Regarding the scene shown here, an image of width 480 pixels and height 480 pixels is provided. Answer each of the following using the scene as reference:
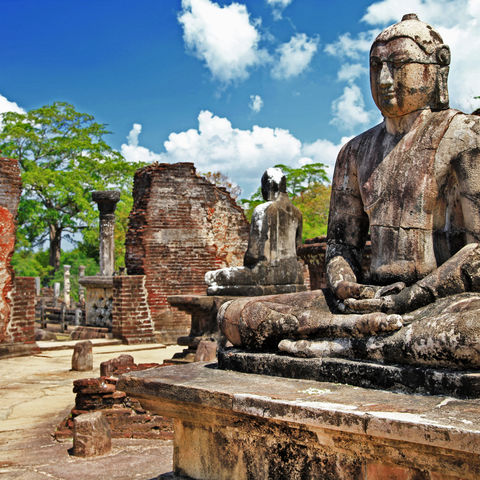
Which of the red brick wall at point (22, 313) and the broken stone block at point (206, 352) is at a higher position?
the red brick wall at point (22, 313)

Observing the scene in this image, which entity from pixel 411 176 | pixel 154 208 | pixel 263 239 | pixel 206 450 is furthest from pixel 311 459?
pixel 154 208

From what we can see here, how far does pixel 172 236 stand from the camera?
12.6 metres

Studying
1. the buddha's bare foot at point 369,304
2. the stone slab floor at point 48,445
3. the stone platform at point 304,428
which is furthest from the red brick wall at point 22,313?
the buddha's bare foot at point 369,304

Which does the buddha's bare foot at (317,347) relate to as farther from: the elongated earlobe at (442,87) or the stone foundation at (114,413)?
the stone foundation at (114,413)

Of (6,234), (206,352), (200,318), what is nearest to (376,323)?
(206,352)

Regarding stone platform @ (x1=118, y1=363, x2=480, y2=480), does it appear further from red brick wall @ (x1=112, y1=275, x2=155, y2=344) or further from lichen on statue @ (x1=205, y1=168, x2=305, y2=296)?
red brick wall @ (x1=112, y1=275, x2=155, y2=344)

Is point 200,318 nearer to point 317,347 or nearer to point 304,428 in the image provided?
point 317,347

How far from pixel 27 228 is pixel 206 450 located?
2745 cm

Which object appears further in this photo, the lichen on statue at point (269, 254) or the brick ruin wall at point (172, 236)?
the brick ruin wall at point (172, 236)

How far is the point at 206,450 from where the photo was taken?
267 centimetres

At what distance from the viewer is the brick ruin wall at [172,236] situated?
40.6ft

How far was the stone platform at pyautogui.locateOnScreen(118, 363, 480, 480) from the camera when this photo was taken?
6.02 ft

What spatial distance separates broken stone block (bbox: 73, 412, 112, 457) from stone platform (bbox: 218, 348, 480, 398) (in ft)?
5.77

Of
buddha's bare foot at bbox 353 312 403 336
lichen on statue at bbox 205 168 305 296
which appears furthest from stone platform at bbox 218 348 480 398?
lichen on statue at bbox 205 168 305 296
